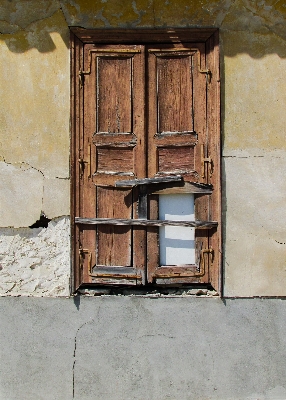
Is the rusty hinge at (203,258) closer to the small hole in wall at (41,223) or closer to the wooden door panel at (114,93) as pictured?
the wooden door panel at (114,93)

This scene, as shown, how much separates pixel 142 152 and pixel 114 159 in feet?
0.81

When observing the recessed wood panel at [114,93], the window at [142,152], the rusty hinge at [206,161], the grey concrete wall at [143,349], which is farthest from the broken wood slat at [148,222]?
the recessed wood panel at [114,93]

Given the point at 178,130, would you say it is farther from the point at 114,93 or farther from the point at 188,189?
the point at 114,93

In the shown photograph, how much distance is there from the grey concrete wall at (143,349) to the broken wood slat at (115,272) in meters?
0.19

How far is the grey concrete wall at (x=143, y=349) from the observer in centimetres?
319

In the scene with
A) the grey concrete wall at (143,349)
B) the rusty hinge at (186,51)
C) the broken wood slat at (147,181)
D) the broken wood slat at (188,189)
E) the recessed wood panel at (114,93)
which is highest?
the rusty hinge at (186,51)

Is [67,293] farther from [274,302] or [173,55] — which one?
[173,55]

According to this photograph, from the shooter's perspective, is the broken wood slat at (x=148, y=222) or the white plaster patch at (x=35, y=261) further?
the white plaster patch at (x=35, y=261)

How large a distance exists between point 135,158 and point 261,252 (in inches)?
51.6

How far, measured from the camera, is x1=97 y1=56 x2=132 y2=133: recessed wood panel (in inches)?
130

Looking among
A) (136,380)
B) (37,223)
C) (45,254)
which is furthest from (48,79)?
(136,380)

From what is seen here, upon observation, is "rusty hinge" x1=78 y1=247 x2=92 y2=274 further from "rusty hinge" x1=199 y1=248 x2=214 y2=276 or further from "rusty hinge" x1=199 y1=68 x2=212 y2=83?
"rusty hinge" x1=199 y1=68 x2=212 y2=83

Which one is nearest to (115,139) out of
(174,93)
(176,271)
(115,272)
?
(174,93)

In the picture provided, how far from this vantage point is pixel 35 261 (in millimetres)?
3324
